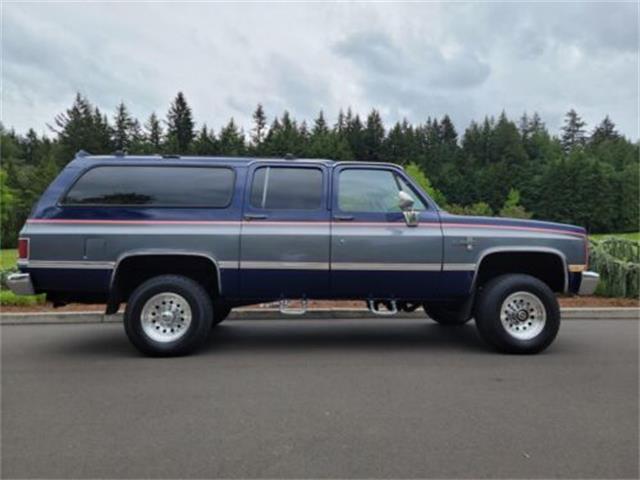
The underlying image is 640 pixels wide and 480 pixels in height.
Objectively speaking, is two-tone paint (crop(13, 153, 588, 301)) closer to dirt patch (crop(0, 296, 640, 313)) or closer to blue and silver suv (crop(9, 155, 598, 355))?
blue and silver suv (crop(9, 155, 598, 355))

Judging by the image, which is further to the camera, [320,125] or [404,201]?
[320,125]

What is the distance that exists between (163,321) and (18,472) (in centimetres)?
285

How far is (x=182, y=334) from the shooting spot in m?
6.18

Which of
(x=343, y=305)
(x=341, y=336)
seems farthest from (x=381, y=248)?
(x=343, y=305)

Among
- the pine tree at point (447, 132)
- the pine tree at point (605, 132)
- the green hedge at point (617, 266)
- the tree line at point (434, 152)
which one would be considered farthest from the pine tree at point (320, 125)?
the green hedge at point (617, 266)

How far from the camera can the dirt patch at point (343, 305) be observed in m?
8.84

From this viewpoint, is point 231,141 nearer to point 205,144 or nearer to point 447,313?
point 205,144

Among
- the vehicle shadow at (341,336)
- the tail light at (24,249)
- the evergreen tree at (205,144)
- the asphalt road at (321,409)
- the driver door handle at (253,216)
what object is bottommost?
the asphalt road at (321,409)

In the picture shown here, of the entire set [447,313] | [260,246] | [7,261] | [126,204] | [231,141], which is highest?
[231,141]

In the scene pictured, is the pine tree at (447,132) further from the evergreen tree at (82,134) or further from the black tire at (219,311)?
the black tire at (219,311)

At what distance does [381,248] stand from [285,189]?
1.27 m

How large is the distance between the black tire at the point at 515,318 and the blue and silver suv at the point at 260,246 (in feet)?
0.05

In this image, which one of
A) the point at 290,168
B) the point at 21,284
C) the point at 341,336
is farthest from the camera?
the point at 341,336

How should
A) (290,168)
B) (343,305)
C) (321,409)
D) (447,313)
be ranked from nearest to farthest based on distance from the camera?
(321,409), (290,168), (447,313), (343,305)
